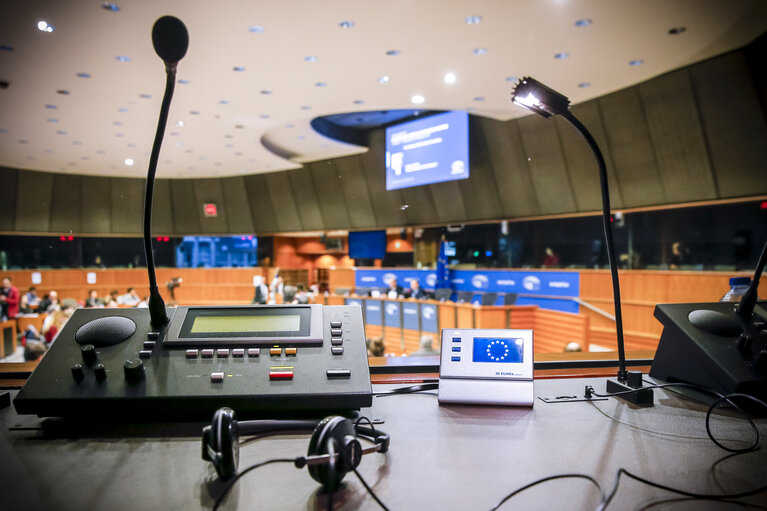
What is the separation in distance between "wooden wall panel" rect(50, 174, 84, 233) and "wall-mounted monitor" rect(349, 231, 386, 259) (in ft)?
24.4

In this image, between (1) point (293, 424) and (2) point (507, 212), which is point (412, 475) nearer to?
(1) point (293, 424)

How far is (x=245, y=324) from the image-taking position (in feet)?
2.77

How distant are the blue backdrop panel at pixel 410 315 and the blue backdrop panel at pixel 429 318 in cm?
14

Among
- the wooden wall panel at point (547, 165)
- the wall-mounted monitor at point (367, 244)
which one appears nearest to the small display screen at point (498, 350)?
the wooden wall panel at point (547, 165)

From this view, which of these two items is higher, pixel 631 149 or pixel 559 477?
pixel 631 149

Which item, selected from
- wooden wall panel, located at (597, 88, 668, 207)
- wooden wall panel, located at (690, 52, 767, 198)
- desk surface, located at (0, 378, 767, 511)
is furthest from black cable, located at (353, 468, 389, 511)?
wooden wall panel, located at (597, 88, 668, 207)

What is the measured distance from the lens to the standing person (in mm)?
2278

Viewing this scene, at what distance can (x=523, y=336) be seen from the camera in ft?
2.91

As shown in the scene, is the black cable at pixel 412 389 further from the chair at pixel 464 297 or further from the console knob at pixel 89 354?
the chair at pixel 464 297

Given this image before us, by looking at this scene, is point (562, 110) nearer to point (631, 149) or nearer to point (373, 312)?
point (631, 149)

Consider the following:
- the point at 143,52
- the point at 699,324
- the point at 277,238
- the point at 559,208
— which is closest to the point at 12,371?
the point at 699,324

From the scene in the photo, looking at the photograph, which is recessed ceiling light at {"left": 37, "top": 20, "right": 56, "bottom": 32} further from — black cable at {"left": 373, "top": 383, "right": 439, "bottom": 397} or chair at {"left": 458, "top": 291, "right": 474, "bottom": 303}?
chair at {"left": 458, "top": 291, "right": 474, "bottom": 303}

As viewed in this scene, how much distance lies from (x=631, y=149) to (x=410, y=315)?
4299 millimetres

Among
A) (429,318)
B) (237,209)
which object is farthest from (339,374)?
(237,209)
